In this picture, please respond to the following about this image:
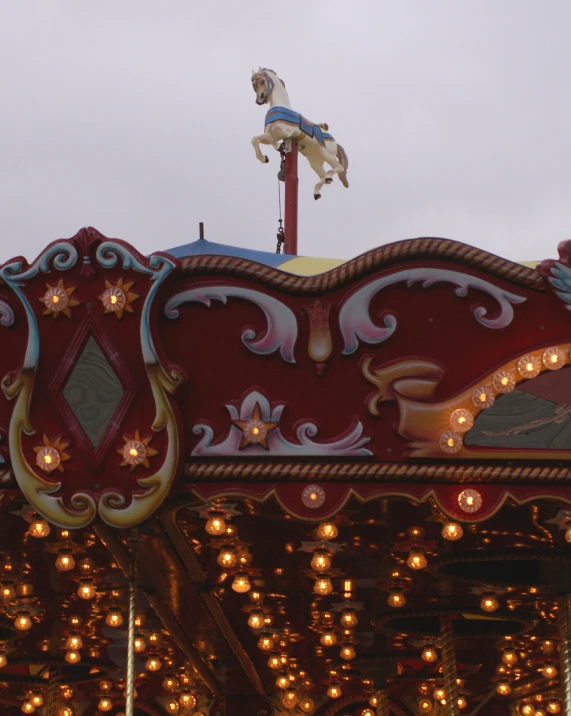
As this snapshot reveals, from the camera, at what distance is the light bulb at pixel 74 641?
40.7 feet

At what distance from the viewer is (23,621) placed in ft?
36.7

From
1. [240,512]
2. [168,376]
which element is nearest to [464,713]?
[240,512]

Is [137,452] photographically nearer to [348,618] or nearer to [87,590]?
[87,590]

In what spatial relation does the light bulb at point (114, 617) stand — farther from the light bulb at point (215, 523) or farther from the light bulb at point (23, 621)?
the light bulb at point (215, 523)

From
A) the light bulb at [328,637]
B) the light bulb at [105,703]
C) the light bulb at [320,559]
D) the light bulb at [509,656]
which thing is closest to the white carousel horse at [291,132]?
the light bulb at [328,637]

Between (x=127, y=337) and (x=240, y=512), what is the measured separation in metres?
1.47

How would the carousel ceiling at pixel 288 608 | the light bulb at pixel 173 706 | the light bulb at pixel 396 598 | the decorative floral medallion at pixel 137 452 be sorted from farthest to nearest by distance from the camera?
the light bulb at pixel 173 706, the light bulb at pixel 396 598, the carousel ceiling at pixel 288 608, the decorative floral medallion at pixel 137 452

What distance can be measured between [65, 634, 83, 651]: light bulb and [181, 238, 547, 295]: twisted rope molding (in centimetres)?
565

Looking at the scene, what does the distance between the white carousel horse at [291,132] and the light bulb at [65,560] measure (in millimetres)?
5662

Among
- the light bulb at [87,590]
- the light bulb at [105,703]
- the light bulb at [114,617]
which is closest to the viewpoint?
the light bulb at [87,590]

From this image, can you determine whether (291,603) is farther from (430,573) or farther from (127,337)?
(127,337)

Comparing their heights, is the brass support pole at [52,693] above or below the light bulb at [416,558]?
above

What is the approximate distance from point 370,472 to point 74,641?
568cm

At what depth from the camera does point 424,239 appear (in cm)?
802
